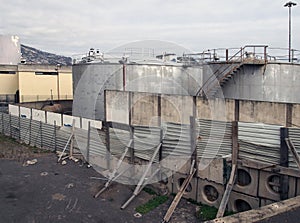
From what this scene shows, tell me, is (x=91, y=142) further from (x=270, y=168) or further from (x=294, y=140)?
(x=294, y=140)

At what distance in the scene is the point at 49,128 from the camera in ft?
55.7

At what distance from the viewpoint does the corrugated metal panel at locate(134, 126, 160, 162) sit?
38.0ft

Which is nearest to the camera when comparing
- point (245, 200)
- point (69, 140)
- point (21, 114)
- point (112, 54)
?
point (245, 200)

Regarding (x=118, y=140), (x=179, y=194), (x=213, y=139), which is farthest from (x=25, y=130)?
(x=213, y=139)

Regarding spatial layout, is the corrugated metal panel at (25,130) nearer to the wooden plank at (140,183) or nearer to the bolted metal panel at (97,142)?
the bolted metal panel at (97,142)

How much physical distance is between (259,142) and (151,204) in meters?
4.03

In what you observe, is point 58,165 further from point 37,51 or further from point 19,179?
point 37,51

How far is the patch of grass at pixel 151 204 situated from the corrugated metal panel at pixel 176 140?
1501mm

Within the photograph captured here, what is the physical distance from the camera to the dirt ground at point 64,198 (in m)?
9.23

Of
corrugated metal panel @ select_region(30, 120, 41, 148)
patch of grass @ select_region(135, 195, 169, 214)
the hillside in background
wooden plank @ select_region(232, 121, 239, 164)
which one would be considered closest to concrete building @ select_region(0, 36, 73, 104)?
corrugated metal panel @ select_region(30, 120, 41, 148)

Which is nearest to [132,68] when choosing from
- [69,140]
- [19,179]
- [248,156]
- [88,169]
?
[69,140]

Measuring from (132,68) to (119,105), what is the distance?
412cm

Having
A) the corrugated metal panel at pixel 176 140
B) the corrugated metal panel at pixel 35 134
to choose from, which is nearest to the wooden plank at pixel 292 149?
the corrugated metal panel at pixel 176 140

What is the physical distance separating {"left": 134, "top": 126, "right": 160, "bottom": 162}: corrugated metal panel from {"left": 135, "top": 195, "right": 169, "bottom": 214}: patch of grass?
1.44 meters
